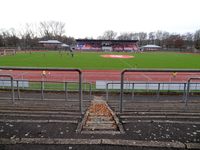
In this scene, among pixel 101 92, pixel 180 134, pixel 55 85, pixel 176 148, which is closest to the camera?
pixel 176 148

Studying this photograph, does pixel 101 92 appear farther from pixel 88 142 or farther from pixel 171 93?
pixel 88 142

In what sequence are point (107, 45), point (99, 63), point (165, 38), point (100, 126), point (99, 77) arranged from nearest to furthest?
point (100, 126), point (99, 77), point (99, 63), point (107, 45), point (165, 38)

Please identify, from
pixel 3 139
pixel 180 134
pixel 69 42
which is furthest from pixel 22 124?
pixel 69 42

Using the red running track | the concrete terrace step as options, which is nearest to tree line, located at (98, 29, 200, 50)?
the red running track

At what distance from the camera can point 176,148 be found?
2.83 m

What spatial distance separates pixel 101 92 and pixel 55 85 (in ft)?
13.2

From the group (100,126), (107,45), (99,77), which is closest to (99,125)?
(100,126)

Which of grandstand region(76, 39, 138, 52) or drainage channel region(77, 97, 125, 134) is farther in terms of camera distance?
grandstand region(76, 39, 138, 52)

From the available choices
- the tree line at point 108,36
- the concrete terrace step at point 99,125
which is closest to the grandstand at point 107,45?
the tree line at point 108,36

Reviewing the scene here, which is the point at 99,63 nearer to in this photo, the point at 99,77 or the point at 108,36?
the point at 99,77

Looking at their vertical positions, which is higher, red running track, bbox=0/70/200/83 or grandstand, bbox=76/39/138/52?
grandstand, bbox=76/39/138/52

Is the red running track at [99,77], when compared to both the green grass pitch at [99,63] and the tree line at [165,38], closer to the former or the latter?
the green grass pitch at [99,63]

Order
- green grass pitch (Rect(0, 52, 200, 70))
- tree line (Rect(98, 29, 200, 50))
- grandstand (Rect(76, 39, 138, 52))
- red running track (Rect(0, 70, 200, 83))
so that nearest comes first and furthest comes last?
1. red running track (Rect(0, 70, 200, 83))
2. green grass pitch (Rect(0, 52, 200, 70))
3. grandstand (Rect(76, 39, 138, 52))
4. tree line (Rect(98, 29, 200, 50))

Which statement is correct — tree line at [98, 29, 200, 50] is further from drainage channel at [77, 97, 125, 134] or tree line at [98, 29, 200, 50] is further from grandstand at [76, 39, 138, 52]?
drainage channel at [77, 97, 125, 134]
